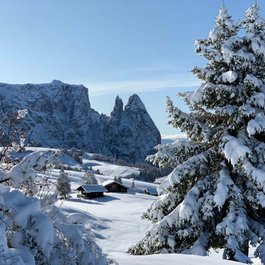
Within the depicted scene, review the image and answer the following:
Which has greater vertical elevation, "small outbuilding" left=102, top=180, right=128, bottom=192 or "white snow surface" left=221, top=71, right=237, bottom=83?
"white snow surface" left=221, top=71, right=237, bottom=83

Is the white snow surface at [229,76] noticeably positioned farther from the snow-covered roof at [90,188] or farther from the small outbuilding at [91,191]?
the small outbuilding at [91,191]

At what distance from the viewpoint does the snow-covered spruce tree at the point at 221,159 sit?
1105cm

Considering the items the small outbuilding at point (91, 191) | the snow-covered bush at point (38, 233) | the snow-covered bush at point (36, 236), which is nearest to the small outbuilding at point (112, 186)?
the small outbuilding at point (91, 191)

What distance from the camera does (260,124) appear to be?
11.4m

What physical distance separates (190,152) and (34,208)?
30.7 ft

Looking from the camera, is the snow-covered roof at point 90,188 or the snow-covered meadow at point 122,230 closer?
the snow-covered meadow at point 122,230

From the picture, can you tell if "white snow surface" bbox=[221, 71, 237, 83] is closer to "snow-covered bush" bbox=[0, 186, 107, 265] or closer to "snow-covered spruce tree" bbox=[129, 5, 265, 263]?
"snow-covered spruce tree" bbox=[129, 5, 265, 263]

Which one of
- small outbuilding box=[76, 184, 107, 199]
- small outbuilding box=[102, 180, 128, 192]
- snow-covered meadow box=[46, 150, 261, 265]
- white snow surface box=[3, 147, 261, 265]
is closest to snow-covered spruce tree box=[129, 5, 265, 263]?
snow-covered meadow box=[46, 150, 261, 265]

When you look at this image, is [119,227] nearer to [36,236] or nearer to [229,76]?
[229,76]

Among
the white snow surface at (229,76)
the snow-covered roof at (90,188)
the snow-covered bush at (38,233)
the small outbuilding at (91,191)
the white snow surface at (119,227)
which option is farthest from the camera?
the small outbuilding at (91,191)

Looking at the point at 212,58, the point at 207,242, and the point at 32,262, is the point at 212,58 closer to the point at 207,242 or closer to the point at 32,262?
the point at 207,242

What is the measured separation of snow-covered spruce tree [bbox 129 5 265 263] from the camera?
11047 mm

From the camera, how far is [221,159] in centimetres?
1238

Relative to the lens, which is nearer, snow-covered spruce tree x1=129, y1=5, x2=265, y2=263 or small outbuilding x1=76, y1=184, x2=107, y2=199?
snow-covered spruce tree x1=129, y1=5, x2=265, y2=263
